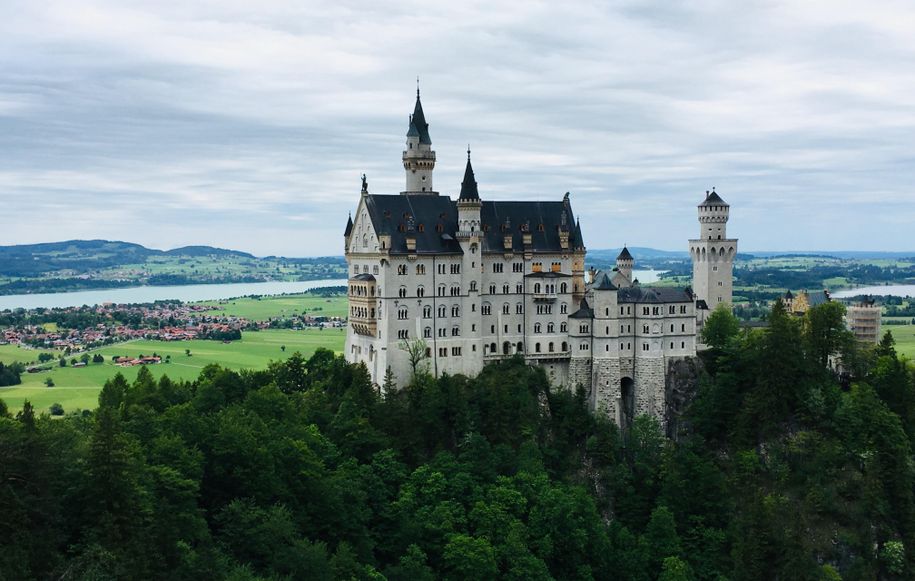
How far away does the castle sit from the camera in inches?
3612

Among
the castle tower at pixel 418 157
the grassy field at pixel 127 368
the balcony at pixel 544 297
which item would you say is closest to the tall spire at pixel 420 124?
the castle tower at pixel 418 157

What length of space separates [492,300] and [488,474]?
18.9 metres

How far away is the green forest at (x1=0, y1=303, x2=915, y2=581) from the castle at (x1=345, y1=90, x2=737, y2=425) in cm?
283

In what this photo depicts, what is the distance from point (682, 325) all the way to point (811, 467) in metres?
18.1

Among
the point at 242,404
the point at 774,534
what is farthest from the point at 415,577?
the point at 774,534

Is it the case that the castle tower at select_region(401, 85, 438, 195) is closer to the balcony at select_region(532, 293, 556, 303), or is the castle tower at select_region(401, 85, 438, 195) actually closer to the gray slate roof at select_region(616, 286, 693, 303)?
the balcony at select_region(532, 293, 556, 303)

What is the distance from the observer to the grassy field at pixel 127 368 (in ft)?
422

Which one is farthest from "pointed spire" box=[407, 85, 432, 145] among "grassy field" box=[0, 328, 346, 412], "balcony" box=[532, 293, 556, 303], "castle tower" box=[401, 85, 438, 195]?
"grassy field" box=[0, 328, 346, 412]

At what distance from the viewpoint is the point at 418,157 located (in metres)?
99.6

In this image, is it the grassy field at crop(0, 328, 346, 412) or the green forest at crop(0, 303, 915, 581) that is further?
the grassy field at crop(0, 328, 346, 412)

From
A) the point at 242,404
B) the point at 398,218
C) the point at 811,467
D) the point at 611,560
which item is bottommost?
the point at 611,560

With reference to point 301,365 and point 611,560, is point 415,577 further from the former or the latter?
point 301,365

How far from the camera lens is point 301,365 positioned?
102 metres

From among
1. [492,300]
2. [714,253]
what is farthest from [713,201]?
[492,300]
